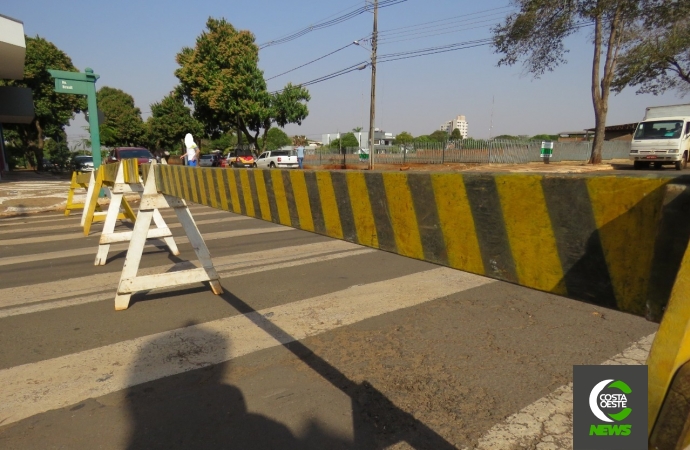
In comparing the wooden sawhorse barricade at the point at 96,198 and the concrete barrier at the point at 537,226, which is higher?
the concrete barrier at the point at 537,226

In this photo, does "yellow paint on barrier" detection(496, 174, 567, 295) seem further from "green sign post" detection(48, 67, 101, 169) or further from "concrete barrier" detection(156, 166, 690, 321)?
"green sign post" detection(48, 67, 101, 169)

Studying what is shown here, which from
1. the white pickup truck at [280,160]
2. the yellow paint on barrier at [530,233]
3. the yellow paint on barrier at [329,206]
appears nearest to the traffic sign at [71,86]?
the yellow paint on barrier at [329,206]

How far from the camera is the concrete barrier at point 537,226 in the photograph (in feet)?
3.06

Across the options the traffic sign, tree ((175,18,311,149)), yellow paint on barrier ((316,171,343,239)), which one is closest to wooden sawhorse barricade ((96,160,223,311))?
yellow paint on barrier ((316,171,343,239))

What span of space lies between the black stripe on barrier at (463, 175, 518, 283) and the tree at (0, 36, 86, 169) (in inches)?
1469

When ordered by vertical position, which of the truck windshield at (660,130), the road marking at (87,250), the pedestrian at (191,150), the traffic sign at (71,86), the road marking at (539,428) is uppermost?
the traffic sign at (71,86)

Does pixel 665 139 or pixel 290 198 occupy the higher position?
pixel 665 139

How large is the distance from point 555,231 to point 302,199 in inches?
57.6

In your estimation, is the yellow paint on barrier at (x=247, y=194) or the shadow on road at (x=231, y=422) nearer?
the shadow on road at (x=231, y=422)

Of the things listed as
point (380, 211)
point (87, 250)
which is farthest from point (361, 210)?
point (87, 250)

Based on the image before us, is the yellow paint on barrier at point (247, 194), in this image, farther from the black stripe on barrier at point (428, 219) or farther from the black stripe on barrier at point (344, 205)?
the black stripe on barrier at point (428, 219)

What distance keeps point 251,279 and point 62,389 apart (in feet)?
7.93

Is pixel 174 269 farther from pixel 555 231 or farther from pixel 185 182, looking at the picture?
pixel 555 231

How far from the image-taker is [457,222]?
1.41m
